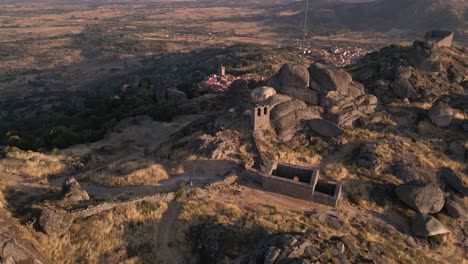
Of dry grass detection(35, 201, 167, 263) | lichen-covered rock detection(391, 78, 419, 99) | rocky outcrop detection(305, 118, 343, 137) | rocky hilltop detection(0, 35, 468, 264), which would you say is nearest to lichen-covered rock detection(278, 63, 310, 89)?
rocky hilltop detection(0, 35, 468, 264)

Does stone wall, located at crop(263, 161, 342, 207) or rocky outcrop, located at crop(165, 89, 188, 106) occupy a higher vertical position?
stone wall, located at crop(263, 161, 342, 207)

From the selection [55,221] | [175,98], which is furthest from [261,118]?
[175,98]

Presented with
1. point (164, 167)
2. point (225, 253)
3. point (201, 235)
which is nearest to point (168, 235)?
point (201, 235)

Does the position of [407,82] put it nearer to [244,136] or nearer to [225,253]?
[244,136]

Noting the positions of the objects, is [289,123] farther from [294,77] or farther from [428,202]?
[428,202]

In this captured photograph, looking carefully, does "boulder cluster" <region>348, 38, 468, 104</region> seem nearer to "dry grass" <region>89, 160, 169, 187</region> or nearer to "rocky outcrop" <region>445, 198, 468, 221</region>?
"rocky outcrop" <region>445, 198, 468, 221</region>

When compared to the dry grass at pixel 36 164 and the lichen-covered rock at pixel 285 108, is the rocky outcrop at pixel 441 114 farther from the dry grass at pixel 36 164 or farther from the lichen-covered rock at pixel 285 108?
the dry grass at pixel 36 164
